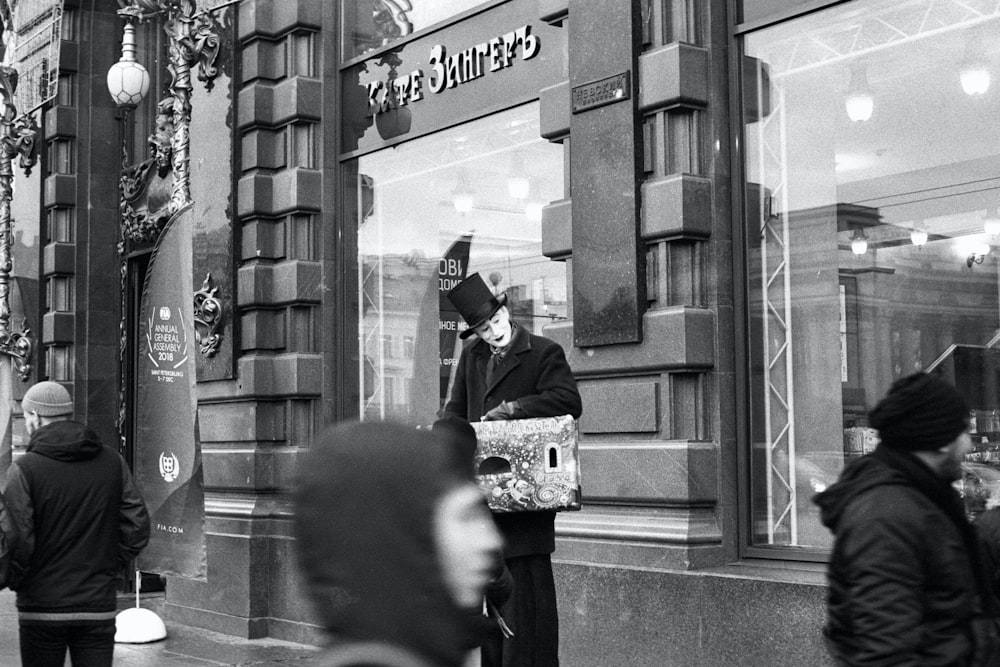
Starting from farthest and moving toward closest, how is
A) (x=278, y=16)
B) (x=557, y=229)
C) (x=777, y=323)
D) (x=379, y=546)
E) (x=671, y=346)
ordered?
1. (x=278, y=16)
2. (x=557, y=229)
3. (x=777, y=323)
4. (x=671, y=346)
5. (x=379, y=546)

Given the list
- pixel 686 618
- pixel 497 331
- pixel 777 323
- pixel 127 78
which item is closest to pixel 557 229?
pixel 777 323

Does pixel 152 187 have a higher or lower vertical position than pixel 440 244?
→ higher

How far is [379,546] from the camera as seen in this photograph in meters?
1.60

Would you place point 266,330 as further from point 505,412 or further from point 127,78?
point 505,412

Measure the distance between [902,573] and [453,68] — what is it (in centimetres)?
712

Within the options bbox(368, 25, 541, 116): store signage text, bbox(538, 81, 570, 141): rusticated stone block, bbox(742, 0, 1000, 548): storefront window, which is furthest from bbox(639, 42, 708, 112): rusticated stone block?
bbox(368, 25, 541, 116): store signage text

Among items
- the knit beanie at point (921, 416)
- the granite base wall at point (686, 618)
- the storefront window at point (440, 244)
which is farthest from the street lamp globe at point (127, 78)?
the knit beanie at point (921, 416)

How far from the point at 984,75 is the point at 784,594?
8.90 feet

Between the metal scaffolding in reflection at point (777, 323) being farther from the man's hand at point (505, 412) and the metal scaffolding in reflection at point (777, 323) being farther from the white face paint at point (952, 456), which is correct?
the white face paint at point (952, 456)

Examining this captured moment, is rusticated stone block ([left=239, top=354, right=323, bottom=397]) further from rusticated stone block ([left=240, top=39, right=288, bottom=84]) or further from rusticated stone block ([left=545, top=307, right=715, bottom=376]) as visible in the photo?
rusticated stone block ([left=545, top=307, right=715, bottom=376])

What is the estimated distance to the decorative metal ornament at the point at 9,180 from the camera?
1491 centimetres

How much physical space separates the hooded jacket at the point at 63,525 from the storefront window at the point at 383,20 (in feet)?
16.7

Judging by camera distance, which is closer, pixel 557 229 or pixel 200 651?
pixel 557 229

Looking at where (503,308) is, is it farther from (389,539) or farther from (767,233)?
(389,539)
